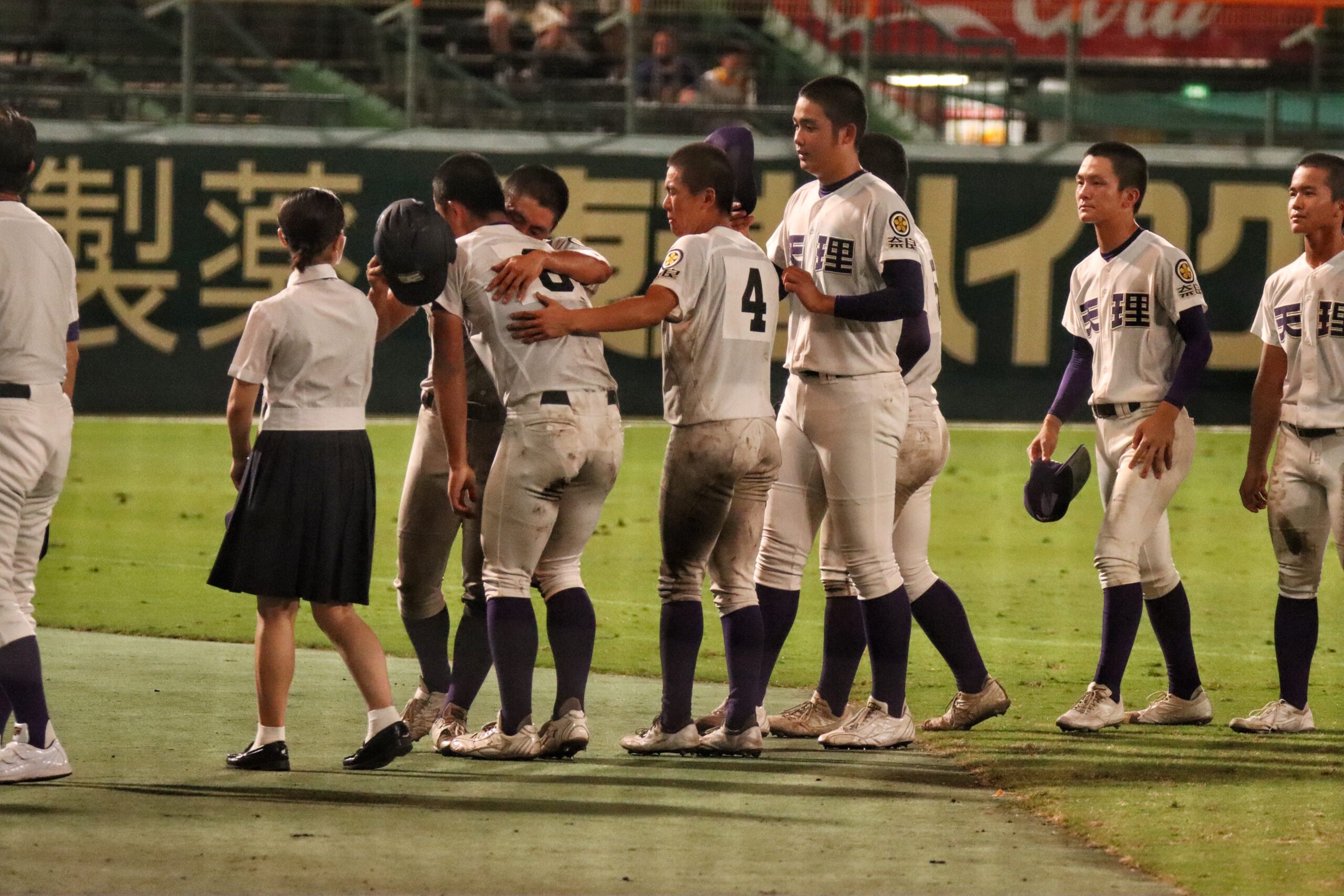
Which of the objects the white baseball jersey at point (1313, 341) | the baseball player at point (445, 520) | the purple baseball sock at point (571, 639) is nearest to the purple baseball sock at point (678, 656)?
the purple baseball sock at point (571, 639)

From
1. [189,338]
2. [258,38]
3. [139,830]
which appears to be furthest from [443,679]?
[258,38]

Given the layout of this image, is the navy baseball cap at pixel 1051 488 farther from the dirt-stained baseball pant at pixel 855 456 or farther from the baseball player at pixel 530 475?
the baseball player at pixel 530 475

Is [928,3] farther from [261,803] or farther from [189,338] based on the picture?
[261,803]

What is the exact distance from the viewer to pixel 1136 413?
611 cm

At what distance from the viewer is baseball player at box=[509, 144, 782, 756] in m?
5.49

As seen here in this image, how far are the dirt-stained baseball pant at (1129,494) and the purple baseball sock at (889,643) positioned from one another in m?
0.78

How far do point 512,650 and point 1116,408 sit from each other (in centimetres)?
220

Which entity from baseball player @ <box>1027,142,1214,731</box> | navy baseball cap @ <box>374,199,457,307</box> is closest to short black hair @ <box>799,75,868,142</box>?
baseball player @ <box>1027,142,1214,731</box>

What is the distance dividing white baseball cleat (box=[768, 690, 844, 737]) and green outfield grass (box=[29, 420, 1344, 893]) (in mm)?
368

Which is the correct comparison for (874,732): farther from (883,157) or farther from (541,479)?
(883,157)

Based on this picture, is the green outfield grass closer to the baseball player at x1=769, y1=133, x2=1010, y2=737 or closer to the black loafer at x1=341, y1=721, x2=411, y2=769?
the baseball player at x1=769, y1=133, x2=1010, y2=737

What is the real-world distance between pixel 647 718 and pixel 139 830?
2188 mm

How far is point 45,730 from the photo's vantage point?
16.4 ft

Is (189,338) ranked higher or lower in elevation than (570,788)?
higher
